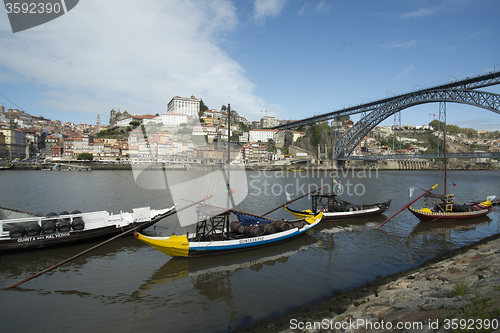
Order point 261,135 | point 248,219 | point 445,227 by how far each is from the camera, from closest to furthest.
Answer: point 248,219 < point 445,227 < point 261,135

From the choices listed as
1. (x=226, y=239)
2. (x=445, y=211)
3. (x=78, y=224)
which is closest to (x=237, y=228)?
(x=226, y=239)

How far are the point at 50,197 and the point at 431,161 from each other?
4009 inches

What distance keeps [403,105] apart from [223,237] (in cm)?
4897

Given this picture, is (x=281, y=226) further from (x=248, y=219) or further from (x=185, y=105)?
(x=185, y=105)

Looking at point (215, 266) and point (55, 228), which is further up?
point (55, 228)

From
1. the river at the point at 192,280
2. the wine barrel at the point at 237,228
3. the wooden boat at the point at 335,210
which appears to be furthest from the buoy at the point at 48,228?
the wooden boat at the point at 335,210

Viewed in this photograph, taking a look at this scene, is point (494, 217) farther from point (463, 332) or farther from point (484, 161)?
point (484, 161)

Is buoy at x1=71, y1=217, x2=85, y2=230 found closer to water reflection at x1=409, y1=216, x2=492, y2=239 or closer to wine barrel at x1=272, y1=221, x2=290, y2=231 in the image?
wine barrel at x1=272, y1=221, x2=290, y2=231

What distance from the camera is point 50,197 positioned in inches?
826

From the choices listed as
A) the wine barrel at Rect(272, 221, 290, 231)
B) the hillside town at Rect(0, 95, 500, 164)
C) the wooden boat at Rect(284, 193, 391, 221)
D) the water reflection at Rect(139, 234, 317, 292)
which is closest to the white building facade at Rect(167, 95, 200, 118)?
the hillside town at Rect(0, 95, 500, 164)

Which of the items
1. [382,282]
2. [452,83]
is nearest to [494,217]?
[382,282]

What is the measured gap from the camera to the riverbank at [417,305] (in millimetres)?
3789

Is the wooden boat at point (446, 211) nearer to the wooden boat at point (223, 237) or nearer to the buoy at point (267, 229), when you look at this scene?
the wooden boat at point (223, 237)

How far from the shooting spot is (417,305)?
4.73m
